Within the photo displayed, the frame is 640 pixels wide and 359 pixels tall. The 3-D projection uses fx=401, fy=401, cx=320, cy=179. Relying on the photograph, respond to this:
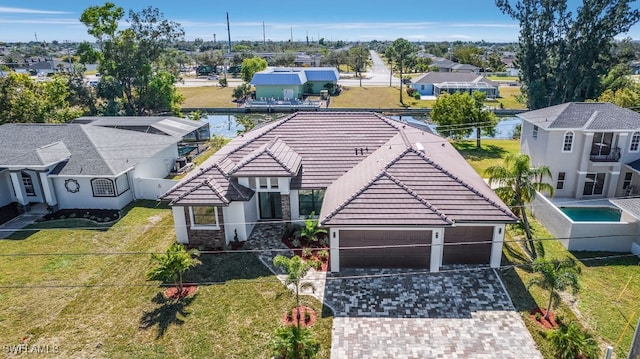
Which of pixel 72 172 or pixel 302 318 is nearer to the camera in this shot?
pixel 302 318

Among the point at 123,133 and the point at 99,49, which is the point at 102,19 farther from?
the point at 123,133

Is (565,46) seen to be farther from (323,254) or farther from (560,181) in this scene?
(323,254)

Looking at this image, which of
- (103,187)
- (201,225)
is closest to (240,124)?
(103,187)

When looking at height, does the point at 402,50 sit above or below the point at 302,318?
above

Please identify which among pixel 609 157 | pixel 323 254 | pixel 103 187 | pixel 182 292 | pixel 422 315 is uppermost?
pixel 609 157

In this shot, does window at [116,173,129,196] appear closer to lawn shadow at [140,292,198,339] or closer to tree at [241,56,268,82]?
lawn shadow at [140,292,198,339]

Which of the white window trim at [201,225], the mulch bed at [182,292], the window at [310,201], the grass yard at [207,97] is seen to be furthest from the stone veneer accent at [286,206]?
the grass yard at [207,97]

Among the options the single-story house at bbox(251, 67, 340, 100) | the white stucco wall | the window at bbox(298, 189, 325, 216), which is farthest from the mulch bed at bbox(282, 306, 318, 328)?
the single-story house at bbox(251, 67, 340, 100)
